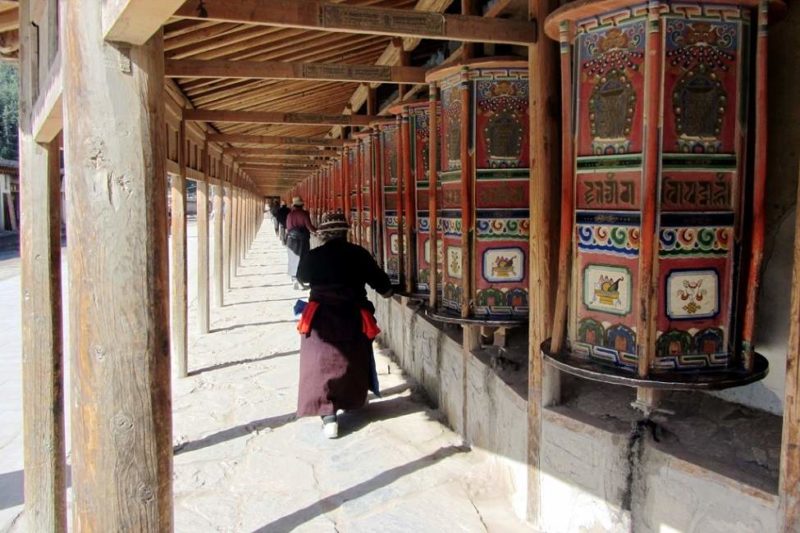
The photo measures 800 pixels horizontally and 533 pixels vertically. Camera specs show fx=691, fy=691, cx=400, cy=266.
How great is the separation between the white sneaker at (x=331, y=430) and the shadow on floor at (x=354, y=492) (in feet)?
2.32

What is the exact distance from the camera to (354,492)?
160 inches

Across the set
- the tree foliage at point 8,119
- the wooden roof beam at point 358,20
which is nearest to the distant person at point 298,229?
the wooden roof beam at point 358,20

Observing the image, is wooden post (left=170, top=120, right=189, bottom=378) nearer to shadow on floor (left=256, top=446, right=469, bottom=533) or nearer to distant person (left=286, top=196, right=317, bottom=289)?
shadow on floor (left=256, top=446, right=469, bottom=533)

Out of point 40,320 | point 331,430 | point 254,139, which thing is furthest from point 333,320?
point 254,139

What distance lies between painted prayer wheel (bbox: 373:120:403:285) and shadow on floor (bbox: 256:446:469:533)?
1.95 m

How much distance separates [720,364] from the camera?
9.05 ft

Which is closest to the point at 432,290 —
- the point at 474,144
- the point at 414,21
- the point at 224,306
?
the point at 474,144

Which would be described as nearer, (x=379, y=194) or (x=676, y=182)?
(x=676, y=182)

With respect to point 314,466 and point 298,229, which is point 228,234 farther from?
point 314,466

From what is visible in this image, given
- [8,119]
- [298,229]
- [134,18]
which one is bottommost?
[298,229]

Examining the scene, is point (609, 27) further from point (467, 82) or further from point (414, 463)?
point (414, 463)

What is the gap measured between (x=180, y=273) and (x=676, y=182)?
548 cm

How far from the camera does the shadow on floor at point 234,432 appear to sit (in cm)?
491

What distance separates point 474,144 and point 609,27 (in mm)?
1411
